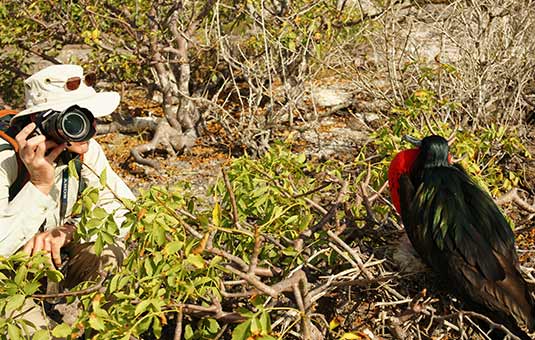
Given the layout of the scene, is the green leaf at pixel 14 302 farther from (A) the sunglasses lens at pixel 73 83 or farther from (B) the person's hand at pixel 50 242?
(A) the sunglasses lens at pixel 73 83

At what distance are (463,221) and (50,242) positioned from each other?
1287mm

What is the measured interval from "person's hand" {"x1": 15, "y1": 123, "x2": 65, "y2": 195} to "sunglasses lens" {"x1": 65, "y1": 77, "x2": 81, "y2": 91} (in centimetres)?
30

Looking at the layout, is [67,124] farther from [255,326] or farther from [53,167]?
[255,326]

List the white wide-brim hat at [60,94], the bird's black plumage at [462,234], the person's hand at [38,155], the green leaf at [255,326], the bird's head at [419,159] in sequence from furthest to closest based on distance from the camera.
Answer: the white wide-brim hat at [60,94]
the bird's head at [419,159]
the person's hand at [38,155]
the bird's black plumage at [462,234]
the green leaf at [255,326]

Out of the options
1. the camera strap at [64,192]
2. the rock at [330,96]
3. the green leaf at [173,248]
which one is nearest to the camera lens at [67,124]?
the camera strap at [64,192]

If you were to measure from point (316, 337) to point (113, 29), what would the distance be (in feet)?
11.1

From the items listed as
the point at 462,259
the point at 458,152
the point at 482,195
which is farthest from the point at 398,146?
the point at 462,259

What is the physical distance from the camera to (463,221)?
1.82m

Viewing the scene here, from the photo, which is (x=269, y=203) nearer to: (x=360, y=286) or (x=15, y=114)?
(x=360, y=286)

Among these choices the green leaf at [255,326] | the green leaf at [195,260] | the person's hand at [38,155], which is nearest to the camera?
the green leaf at [255,326]

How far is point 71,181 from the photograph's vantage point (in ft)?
7.13

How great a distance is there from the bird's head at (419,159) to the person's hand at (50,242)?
1091 millimetres

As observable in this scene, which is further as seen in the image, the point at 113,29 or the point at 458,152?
the point at 113,29

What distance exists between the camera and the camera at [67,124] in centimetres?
183
